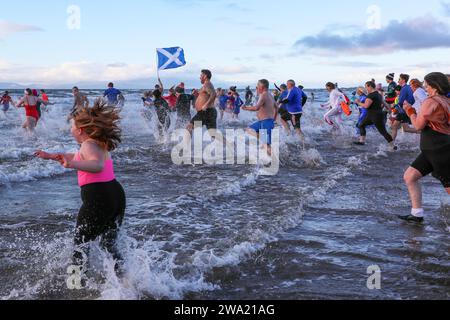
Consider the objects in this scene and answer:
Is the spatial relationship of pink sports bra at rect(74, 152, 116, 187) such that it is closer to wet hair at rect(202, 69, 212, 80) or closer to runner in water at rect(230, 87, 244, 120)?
wet hair at rect(202, 69, 212, 80)

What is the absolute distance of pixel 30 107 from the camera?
15289 millimetres

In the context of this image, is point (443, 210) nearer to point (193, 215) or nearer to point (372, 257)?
point (372, 257)

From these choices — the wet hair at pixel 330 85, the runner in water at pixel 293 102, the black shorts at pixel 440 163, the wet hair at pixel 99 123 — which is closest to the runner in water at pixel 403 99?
the runner in water at pixel 293 102

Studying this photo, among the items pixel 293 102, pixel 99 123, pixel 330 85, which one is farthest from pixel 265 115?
pixel 99 123

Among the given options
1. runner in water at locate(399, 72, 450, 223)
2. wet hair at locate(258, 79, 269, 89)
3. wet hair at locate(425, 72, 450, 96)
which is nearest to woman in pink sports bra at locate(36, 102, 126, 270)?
runner in water at locate(399, 72, 450, 223)

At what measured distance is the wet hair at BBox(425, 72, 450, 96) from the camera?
5.04m

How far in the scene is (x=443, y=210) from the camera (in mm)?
6293

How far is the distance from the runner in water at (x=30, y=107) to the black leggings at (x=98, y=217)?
12.7 metres

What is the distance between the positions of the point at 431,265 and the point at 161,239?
8.63 feet

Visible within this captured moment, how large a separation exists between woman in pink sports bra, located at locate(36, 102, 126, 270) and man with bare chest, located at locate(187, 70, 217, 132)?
6.99 m

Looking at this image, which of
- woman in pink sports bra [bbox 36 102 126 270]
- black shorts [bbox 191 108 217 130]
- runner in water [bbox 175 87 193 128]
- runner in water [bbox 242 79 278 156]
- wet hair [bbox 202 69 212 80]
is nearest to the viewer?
woman in pink sports bra [bbox 36 102 126 270]

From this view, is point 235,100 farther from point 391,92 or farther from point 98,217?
point 98,217
